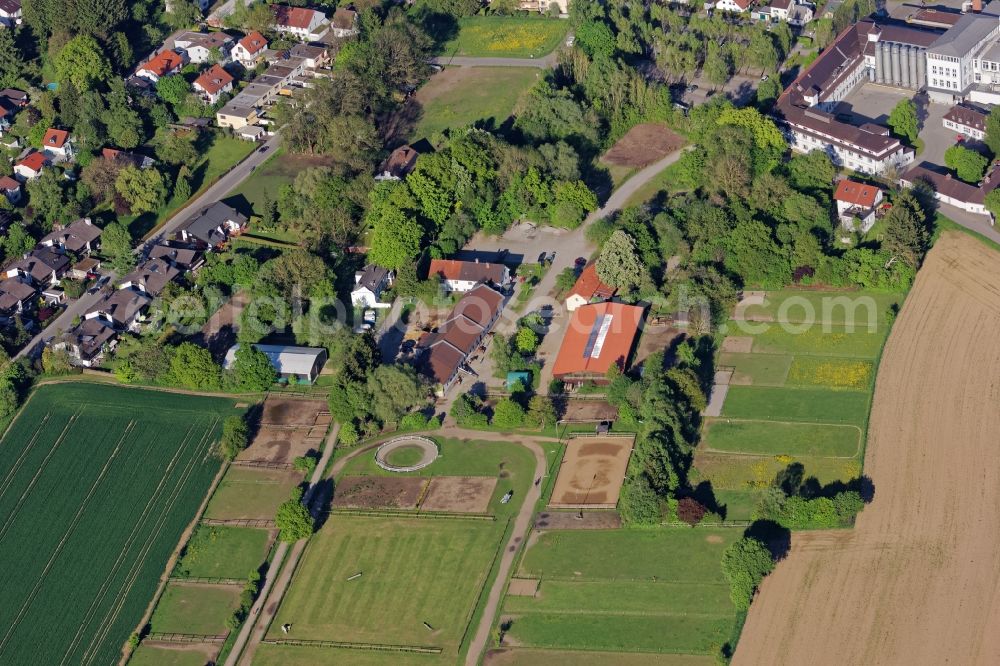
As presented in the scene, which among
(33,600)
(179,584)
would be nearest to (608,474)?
(179,584)

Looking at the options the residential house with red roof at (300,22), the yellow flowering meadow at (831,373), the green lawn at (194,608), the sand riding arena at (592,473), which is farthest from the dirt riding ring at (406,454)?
the residential house with red roof at (300,22)

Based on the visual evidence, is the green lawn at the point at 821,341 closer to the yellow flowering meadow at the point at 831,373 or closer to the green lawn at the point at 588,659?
the yellow flowering meadow at the point at 831,373

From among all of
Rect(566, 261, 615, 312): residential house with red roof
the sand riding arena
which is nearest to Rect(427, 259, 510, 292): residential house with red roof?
Rect(566, 261, 615, 312): residential house with red roof

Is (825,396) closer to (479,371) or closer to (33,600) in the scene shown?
(479,371)

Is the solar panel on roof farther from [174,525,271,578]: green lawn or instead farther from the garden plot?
[174,525,271,578]: green lawn

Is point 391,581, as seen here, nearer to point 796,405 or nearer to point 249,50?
point 796,405
